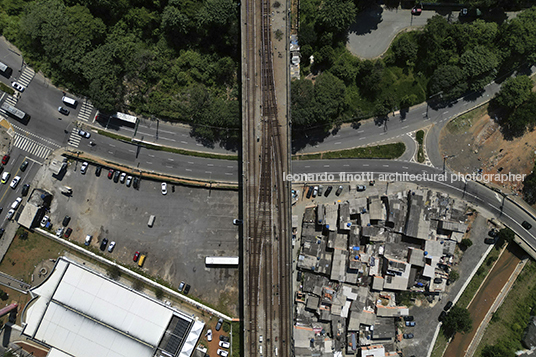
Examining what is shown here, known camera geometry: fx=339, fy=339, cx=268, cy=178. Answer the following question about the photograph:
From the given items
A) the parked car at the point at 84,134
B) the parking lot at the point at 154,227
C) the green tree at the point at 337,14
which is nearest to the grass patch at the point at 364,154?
the parking lot at the point at 154,227

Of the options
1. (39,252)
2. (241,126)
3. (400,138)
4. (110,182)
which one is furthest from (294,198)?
(39,252)

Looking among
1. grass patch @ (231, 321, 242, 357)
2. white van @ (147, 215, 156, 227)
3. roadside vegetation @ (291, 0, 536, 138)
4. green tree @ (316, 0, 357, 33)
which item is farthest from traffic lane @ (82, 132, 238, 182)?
green tree @ (316, 0, 357, 33)

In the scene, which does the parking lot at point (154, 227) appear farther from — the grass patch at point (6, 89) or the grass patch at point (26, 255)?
the grass patch at point (6, 89)

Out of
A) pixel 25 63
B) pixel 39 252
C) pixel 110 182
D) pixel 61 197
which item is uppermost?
pixel 25 63

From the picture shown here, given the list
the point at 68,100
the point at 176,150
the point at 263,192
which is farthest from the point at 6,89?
the point at 263,192

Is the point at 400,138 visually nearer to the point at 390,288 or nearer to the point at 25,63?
the point at 390,288

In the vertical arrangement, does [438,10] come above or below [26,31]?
above
